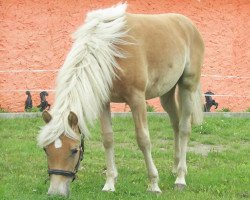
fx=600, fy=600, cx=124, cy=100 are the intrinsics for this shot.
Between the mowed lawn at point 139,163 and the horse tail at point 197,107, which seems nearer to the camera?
the mowed lawn at point 139,163

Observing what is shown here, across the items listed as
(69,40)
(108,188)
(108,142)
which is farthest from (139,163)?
(69,40)

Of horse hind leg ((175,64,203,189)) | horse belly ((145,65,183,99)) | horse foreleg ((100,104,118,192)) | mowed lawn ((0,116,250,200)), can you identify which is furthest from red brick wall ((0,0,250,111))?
horse foreleg ((100,104,118,192))

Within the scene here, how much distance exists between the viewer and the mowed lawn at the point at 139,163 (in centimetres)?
622

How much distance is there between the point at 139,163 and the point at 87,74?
2.55 meters

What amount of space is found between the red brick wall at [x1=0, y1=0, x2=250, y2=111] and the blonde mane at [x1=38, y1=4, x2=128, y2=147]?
22.0ft

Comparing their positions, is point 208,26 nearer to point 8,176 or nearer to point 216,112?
point 216,112

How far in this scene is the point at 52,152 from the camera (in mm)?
5191

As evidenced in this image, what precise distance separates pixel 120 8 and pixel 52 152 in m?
1.97

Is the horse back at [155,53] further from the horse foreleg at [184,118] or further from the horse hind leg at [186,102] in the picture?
the horse foreleg at [184,118]

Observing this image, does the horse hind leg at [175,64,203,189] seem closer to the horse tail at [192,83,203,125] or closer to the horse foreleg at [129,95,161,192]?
the horse tail at [192,83,203,125]

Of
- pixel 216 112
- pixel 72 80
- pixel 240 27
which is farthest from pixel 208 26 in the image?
pixel 72 80

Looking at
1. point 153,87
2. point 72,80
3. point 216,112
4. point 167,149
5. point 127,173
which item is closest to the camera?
point 72,80

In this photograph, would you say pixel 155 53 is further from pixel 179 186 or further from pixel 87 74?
pixel 179 186

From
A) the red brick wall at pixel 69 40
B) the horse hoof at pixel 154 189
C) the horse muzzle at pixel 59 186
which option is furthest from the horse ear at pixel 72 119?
the red brick wall at pixel 69 40
